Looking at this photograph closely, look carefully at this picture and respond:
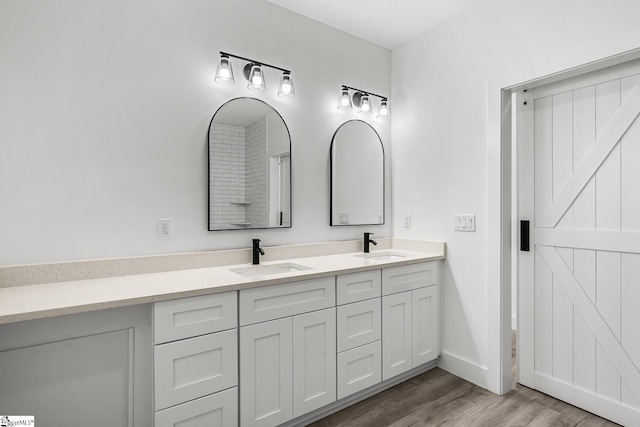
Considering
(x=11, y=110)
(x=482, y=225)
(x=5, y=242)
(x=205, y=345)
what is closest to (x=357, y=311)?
(x=205, y=345)

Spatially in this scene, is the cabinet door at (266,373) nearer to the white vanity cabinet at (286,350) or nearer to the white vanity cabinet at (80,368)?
the white vanity cabinet at (286,350)

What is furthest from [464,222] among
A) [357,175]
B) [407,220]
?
[357,175]

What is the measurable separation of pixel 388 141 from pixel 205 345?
2278 millimetres

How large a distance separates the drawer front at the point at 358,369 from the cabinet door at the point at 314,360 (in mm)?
65

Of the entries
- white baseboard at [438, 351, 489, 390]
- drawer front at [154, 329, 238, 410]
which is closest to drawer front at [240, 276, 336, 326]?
drawer front at [154, 329, 238, 410]

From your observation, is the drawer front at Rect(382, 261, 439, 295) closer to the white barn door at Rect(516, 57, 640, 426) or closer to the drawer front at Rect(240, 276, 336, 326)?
the drawer front at Rect(240, 276, 336, 326)

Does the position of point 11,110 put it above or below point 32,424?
above

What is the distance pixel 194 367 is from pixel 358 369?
40.4 inches

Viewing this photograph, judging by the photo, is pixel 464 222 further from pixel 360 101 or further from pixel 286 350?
pixel 286 350

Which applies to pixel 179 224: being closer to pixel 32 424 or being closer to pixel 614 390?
pixel 32 424

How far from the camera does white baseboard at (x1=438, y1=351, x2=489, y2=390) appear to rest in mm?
2434

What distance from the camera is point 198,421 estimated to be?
62.7 inches

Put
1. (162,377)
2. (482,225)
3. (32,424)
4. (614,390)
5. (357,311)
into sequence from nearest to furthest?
(32,424)
(162,377)
(614,390)
(357,311)
(482,225)

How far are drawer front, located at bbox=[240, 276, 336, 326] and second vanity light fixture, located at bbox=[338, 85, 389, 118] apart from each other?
1455 millimetres
